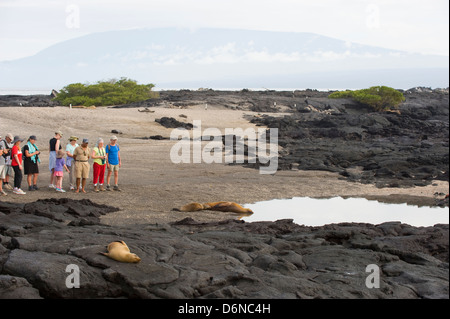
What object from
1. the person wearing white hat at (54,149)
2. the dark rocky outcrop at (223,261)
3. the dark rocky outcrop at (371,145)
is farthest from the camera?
the dark rocky outcrop at (371,145)

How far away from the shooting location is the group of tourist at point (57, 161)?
48.6ft

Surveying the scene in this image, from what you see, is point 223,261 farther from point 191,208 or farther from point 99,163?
point 99,163

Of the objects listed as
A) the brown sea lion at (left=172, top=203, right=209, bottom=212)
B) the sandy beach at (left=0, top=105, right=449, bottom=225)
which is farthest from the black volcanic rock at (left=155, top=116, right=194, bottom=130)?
the brown sea lion at (left=172, top=203, right=209, bottom=212)

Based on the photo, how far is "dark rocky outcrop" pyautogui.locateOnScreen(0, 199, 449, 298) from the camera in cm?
732

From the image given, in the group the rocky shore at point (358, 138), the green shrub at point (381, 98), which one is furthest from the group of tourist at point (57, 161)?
the green shrub at point (381, 98)

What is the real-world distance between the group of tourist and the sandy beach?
0.41 m

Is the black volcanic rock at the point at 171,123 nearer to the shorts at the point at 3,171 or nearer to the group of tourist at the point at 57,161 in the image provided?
the group of tourist at the point at 57,161

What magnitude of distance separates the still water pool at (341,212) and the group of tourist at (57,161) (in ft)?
13.6

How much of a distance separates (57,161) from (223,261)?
27.5ft
